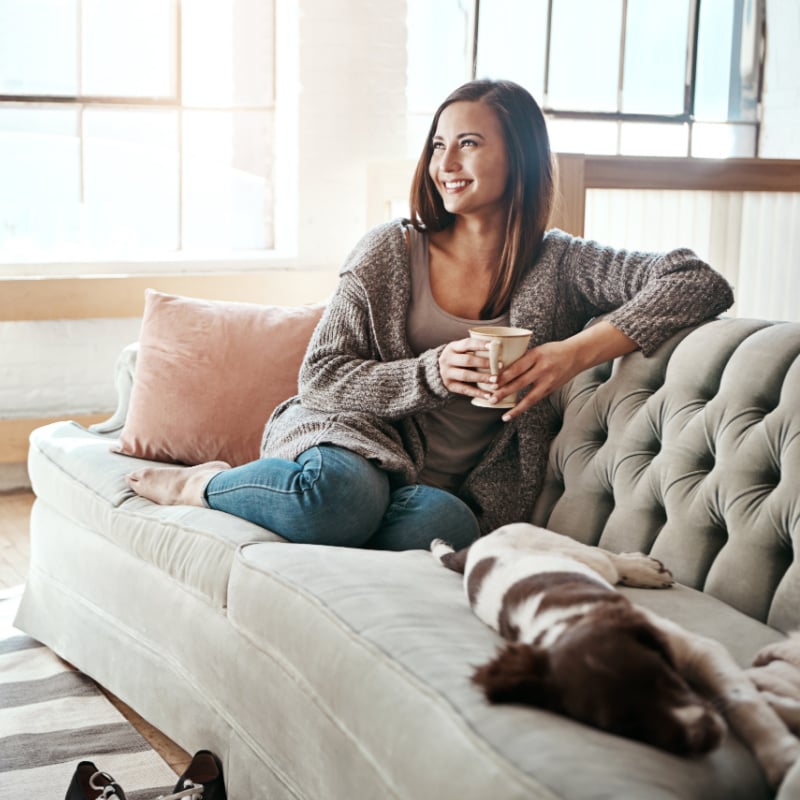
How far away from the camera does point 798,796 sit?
1.07 meters

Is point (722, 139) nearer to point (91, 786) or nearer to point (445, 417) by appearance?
point (445, 417)

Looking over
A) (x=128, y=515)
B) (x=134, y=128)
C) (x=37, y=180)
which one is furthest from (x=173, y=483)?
(x=134, y=128)

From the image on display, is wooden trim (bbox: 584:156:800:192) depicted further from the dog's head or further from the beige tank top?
the dog's head

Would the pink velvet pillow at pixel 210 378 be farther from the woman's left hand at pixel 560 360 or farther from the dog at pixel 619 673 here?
the dog at pixel 619 673

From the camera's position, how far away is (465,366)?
1.97 metres

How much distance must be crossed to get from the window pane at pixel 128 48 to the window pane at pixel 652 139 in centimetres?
199

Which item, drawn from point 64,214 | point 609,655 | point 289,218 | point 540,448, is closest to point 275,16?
point 289,218

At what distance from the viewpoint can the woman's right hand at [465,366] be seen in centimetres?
194

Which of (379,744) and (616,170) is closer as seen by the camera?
(379,744)

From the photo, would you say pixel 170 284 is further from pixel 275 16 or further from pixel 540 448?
pixel 540 448

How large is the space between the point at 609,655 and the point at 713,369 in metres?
0.88

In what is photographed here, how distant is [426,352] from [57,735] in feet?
3.29

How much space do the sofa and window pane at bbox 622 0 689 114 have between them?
3.09m

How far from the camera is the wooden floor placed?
2.09 m
